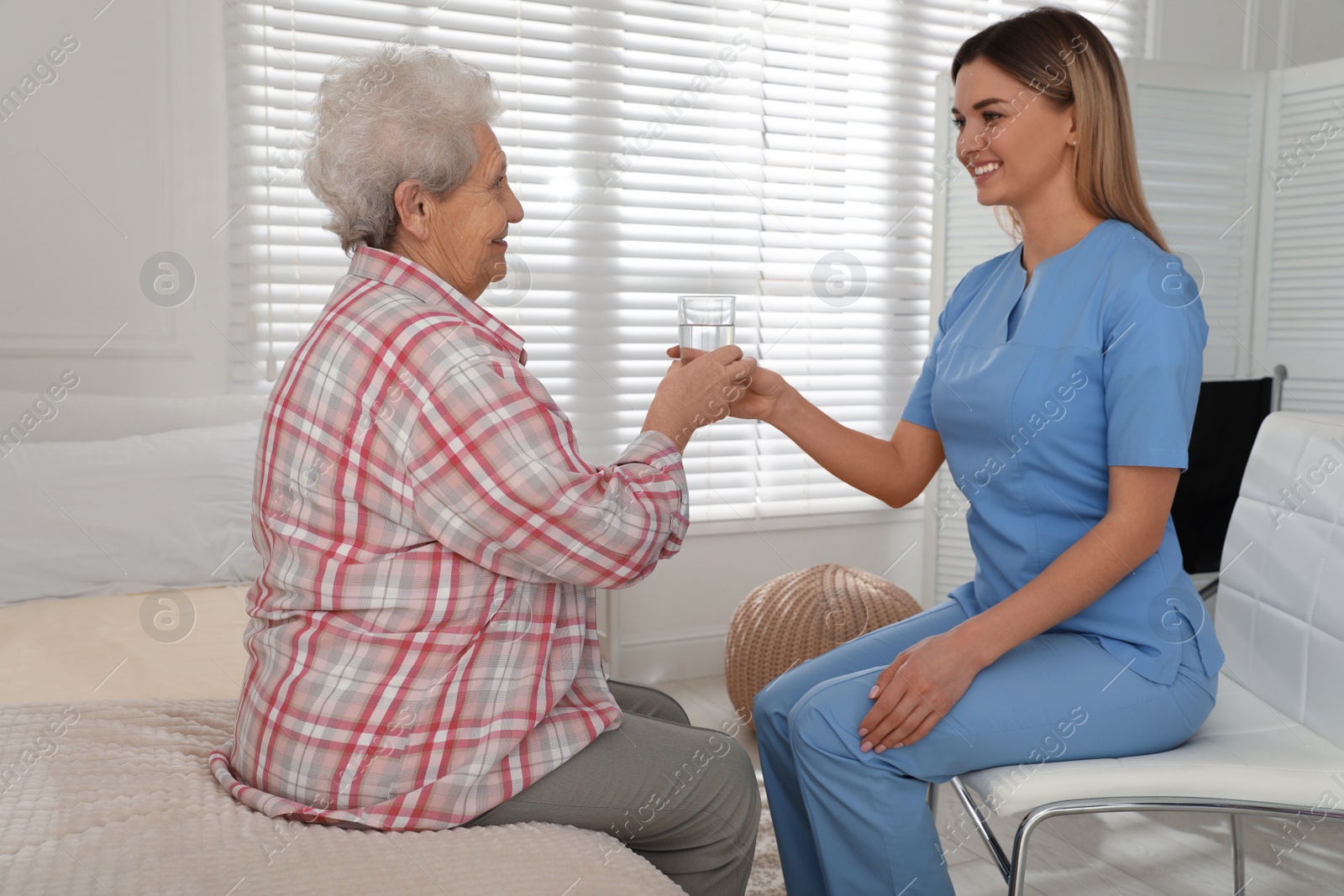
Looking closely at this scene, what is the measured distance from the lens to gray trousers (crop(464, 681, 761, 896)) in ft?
3.46

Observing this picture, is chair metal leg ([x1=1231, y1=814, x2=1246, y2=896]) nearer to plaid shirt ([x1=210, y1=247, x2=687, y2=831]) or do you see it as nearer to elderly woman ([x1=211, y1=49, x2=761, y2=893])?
elderly woman ([x1=211, y1=49, x2=761, y2=893])

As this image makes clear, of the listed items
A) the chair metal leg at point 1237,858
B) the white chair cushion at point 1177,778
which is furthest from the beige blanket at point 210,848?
the chair metal leg at point 1237,858

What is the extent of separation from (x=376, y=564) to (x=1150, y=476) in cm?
88

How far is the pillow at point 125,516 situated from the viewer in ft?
6.60

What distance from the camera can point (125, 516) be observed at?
6.84 feet

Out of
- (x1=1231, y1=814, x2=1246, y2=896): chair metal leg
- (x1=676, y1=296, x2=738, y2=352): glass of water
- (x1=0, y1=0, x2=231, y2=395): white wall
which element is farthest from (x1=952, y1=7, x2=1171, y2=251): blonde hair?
(x1=0, y1=0, x2=231, y2=395): white wall

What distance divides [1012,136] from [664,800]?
95 cm

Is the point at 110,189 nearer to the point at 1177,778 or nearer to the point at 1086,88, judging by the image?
the point at 1086,88

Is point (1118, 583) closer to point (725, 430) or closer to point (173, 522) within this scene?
point (173, 522)

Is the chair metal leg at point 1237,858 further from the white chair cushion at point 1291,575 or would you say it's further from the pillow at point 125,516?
the pillow at point 125,516

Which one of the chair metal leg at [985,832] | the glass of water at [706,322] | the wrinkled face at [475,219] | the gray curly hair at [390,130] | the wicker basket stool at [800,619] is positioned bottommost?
the wicker basket stool at [800,619]

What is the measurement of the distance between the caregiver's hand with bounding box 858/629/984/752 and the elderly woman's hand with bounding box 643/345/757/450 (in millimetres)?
374

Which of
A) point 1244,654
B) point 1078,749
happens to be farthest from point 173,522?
point 1244,654

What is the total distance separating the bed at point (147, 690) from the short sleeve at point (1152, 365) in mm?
737
